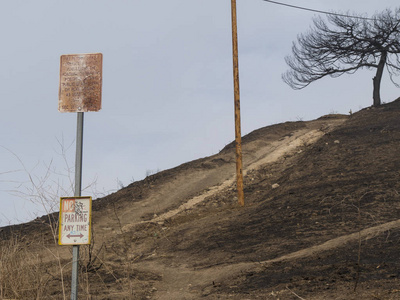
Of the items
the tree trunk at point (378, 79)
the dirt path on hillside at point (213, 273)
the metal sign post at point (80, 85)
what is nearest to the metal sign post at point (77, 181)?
the metal sign post at point (80, 85)

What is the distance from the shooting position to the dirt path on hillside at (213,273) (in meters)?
8.32

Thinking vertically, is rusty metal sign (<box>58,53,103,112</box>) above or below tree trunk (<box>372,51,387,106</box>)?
below

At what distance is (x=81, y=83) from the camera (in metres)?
6.35

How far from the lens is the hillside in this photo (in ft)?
23.7

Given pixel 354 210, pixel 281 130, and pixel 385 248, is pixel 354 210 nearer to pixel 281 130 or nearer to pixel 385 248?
pixel 385 248

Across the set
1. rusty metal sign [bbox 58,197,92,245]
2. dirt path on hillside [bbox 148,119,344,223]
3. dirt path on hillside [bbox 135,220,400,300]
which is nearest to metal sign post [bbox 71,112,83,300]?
rusty metal sign [bbox 58,197,92,245]

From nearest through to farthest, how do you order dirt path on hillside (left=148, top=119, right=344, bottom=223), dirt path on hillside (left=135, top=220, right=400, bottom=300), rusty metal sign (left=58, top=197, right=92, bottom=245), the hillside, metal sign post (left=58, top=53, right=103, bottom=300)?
rusty metal sign (left=58, top=197, right=92, bottom=245) → metal sign post (left=58, top=53, right=103, bottom=300) → the hillside → dirt path on hillside (left=135, top=220, right=400, bottom=300) → dirt path on hillside (left=148, top=119, right=344, bottom=223)

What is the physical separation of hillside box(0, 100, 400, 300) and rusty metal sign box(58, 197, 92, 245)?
1.17ft

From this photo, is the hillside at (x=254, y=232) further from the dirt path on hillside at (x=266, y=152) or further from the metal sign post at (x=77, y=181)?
the metal sign post at (x=77, y=181)

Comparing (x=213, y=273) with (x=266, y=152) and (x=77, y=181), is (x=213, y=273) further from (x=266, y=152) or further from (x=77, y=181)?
(x=266, y=152)

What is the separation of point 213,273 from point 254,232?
2545 mm

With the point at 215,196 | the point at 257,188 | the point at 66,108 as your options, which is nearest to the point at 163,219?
the point at 215,196

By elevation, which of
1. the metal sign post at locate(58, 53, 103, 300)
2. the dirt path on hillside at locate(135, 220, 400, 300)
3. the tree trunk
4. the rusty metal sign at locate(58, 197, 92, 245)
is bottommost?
the dirt path on hillside at locate(135, 220, 400, 300)

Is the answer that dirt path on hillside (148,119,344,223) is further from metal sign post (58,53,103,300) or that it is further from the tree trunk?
metal sign post (58,53,103,300)
